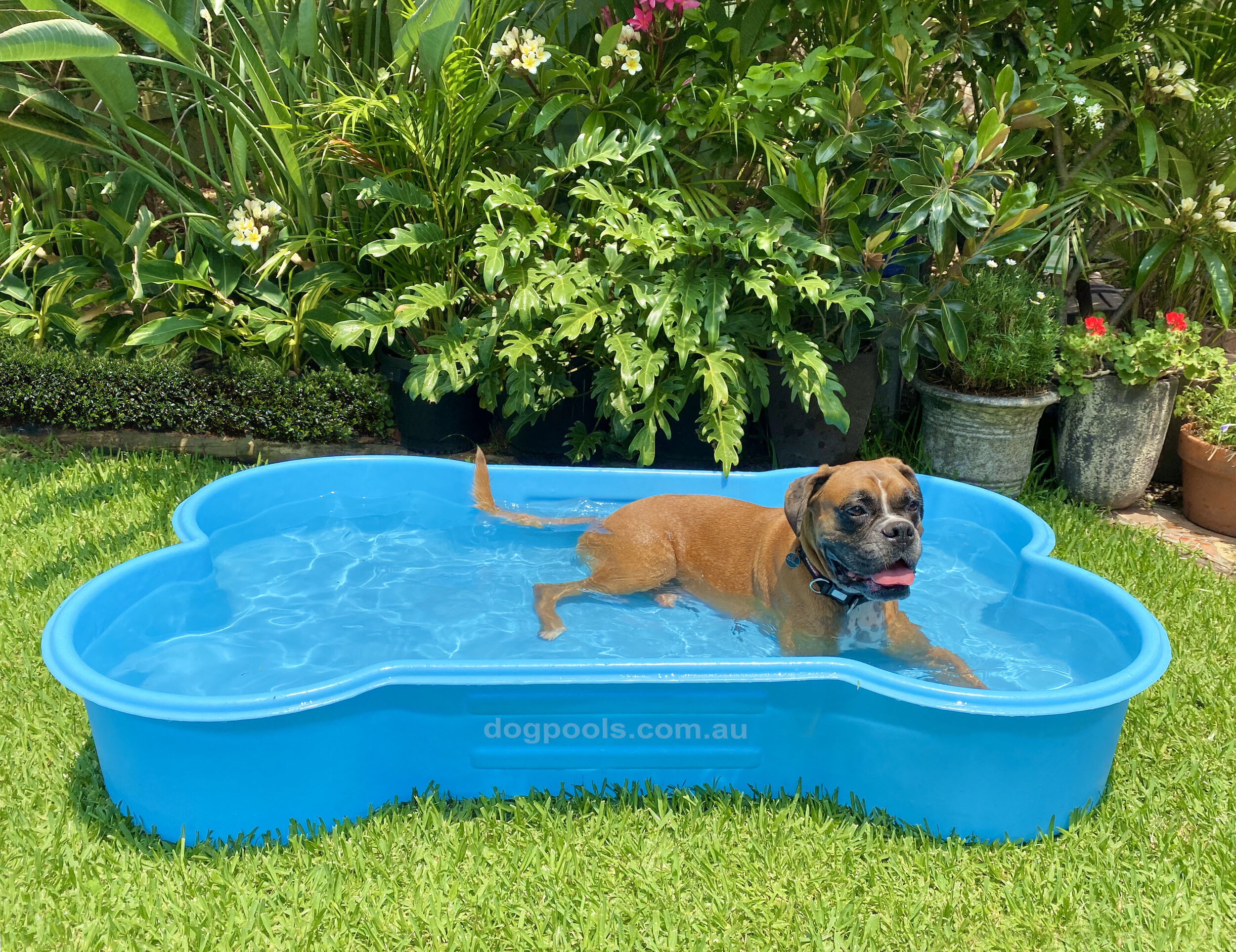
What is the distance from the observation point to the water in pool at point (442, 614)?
3.97m

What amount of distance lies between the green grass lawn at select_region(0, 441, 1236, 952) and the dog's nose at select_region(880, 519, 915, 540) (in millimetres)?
953

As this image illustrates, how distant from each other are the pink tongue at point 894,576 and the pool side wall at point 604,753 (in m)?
0.39

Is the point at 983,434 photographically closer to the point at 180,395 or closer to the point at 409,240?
the point at 409,240

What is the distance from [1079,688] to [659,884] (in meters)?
1.44

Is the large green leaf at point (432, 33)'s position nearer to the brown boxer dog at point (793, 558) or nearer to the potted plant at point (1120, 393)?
the brown boxer dog at point (793, 558)

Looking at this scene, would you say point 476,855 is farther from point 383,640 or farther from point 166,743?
point 383,640

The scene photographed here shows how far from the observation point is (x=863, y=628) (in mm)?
3791

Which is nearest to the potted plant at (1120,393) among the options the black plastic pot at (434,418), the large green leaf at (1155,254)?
the large green leaf at (1155,254)

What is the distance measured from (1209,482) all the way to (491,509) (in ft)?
13.7

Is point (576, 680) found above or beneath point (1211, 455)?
beneath

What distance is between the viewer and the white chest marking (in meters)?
3.73

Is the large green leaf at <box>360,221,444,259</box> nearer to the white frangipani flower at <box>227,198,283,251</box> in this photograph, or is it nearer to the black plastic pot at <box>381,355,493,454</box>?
the white frangipani flower at <box>227,198,283,251</box>

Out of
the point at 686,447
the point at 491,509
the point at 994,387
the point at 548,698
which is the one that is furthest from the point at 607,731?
the point at 994,387

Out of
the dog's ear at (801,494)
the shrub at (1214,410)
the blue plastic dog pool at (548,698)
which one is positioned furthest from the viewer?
the shrub at (1214,410)
